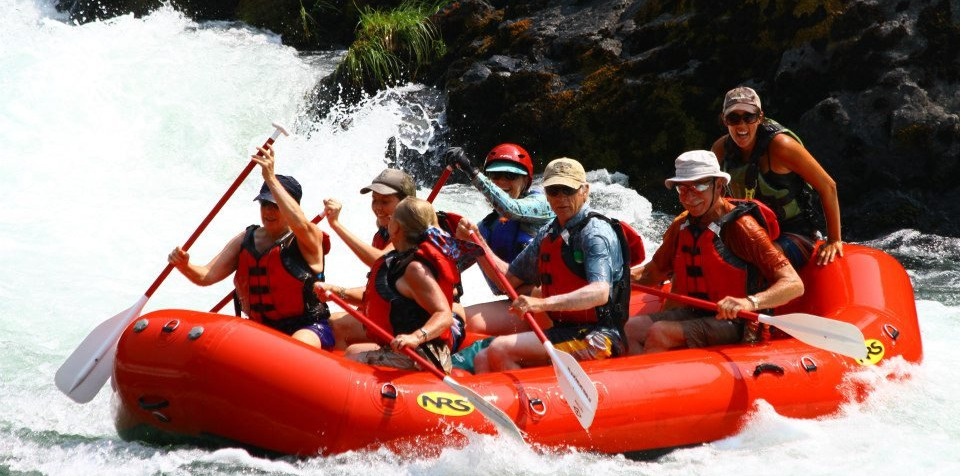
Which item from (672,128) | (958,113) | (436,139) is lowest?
(436,139)

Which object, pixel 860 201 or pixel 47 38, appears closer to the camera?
pixel 860 201

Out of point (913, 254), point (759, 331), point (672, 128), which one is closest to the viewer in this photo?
point (759, 331)

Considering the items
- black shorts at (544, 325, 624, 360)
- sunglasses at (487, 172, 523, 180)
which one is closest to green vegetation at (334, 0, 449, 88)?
sunglasses at (487, 172, 523, 180)

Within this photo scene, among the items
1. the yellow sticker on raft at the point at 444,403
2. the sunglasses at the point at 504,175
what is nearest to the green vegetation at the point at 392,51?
the sunglasses at the point at 504,175

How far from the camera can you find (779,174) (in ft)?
16.5

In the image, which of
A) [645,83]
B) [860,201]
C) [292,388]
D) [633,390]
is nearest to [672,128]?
[645,83]

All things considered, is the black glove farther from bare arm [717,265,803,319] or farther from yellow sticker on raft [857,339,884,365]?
yellow sticker on raft [857,339,884,365]

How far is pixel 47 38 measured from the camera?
37.1ft

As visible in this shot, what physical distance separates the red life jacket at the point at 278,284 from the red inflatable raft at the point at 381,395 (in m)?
0.39

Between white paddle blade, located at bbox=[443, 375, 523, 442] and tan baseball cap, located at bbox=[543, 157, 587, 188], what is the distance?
35.7 inches

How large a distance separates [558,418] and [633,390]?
0.33 metres

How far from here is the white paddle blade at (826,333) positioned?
4.50 meters

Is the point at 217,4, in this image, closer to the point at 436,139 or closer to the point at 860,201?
the point at 436,139

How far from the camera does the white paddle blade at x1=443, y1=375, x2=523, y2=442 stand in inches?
158
